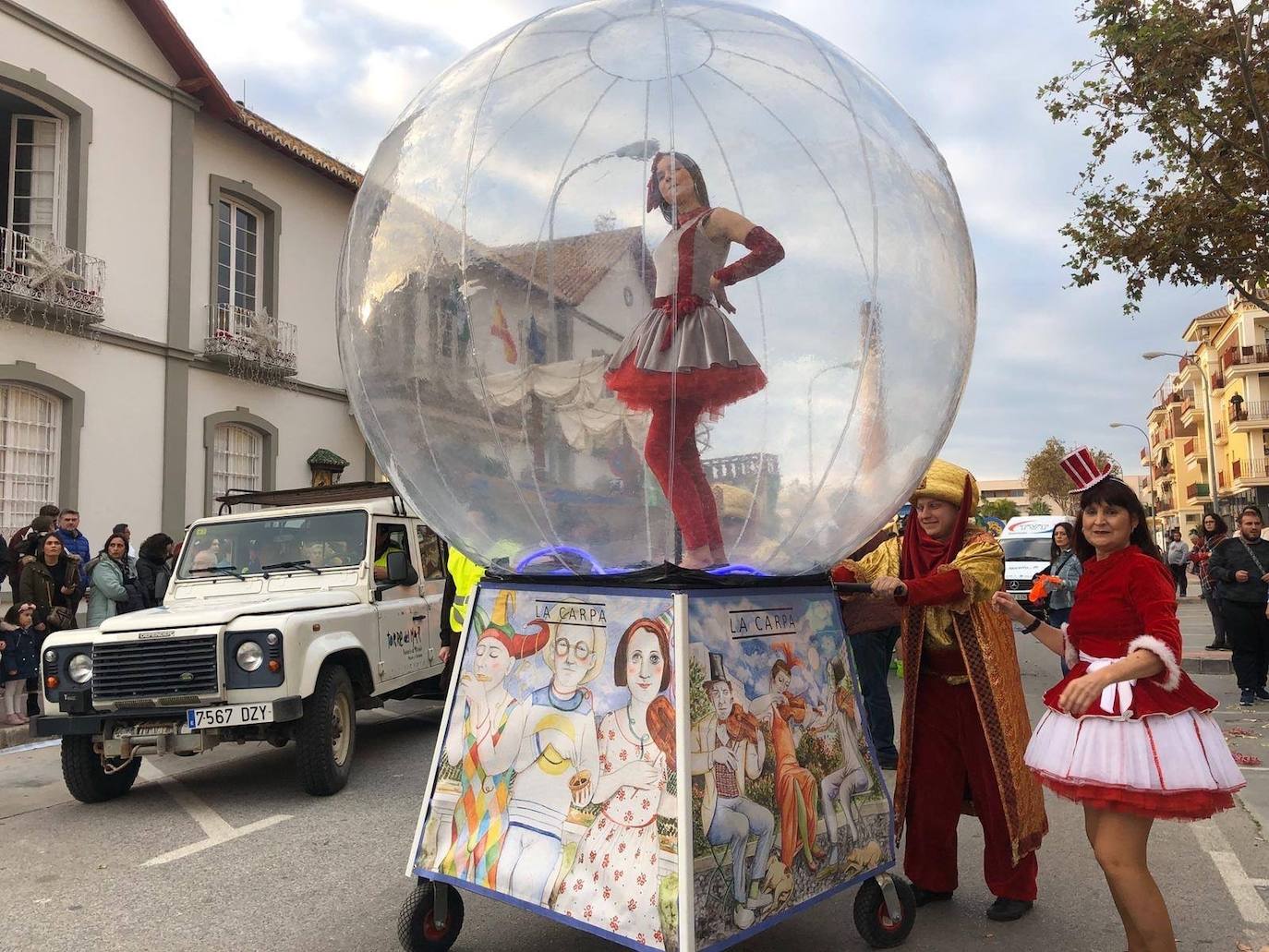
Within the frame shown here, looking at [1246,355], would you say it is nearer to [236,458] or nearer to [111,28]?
[236,458]

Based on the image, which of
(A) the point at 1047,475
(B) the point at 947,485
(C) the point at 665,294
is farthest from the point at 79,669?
(A) the point at 1047,475

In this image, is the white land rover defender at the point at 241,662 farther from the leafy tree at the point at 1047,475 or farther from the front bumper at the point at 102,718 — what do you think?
the leafy tree at the point at 1047,475

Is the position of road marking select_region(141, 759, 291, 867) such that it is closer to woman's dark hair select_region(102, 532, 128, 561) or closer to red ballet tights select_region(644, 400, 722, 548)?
woman's dark hair select_region(102, 532, 128, 561)

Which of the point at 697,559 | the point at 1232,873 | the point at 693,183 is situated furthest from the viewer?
the point at 1232,873

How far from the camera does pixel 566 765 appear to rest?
2902mm

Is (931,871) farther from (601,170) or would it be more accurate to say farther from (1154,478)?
(1154,478)

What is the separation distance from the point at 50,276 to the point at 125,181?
2.17 metres

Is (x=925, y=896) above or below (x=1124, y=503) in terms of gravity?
below

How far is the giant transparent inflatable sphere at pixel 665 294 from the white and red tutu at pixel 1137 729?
756 millimetres

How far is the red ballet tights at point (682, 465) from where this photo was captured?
2.63m

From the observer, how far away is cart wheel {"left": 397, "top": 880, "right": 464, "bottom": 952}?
10.6ft

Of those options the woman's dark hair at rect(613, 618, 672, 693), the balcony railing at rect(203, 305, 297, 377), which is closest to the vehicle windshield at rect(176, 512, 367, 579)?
A: the woman's dark hair at rect(613, 618, 672, 693)

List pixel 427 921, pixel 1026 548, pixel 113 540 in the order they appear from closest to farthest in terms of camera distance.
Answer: pixel 427 921 < pixel 113 540 < pixel 1026 548

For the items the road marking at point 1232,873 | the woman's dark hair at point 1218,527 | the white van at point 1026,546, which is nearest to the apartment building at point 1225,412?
the white van at point 1026,546
